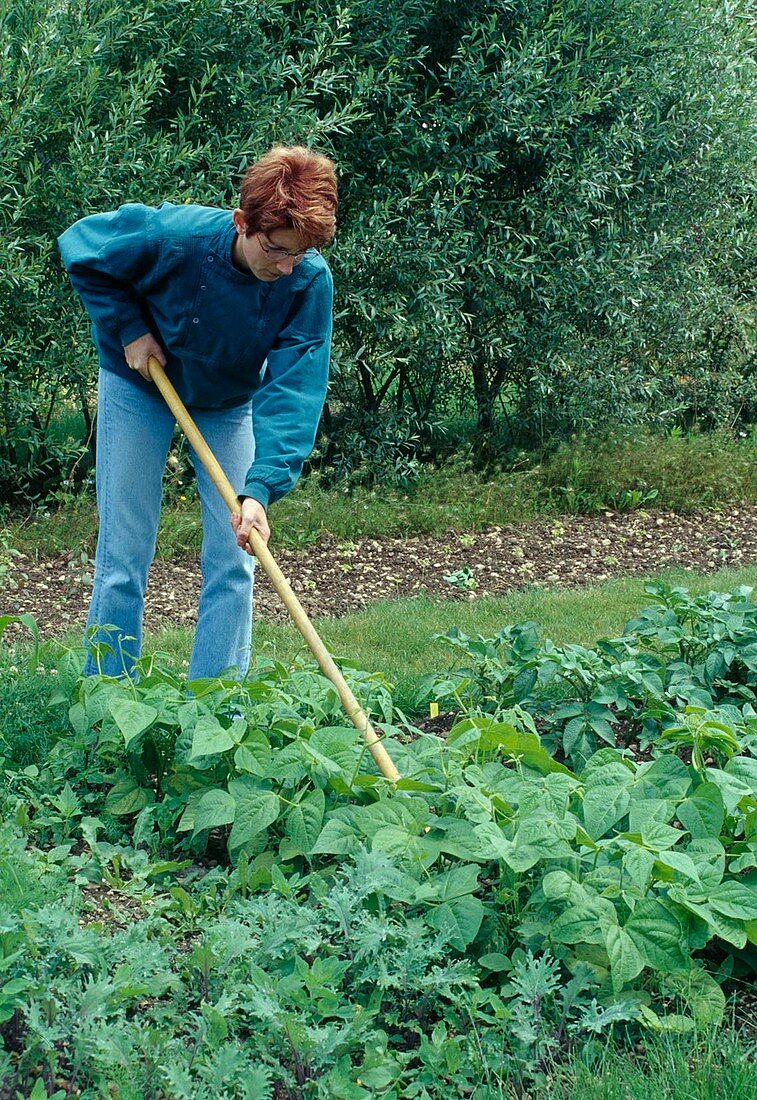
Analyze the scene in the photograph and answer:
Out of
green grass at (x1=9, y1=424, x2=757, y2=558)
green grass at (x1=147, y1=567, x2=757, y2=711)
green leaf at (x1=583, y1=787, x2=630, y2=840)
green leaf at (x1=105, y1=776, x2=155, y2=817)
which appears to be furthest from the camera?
green grass at (x1=9, y1=424, x2=757, y2=558)

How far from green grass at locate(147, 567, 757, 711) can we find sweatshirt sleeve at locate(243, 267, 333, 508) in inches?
43.7

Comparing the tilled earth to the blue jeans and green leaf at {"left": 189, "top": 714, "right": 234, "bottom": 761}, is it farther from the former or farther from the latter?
green leaf at {"left": 189, "top": 714, "right": 234, "bottom": 761}

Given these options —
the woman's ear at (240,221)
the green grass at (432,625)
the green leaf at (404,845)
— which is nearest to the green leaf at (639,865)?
the green leaf at (404,845)

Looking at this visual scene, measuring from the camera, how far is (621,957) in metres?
2.26

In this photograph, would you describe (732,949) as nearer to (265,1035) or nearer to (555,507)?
(265,1035)

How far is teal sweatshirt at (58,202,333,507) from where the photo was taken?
328 centimetres

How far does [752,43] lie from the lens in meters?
8.30

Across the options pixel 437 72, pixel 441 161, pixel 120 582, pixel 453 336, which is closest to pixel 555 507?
pixel 453 336

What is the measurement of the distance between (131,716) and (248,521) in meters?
0.61

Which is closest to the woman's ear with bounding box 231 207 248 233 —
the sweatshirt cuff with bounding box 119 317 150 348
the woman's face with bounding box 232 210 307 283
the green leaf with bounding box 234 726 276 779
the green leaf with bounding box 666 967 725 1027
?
the woman's face with bounding box 232 210 307 283

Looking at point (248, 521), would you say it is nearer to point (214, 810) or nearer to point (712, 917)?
point (214, 810)

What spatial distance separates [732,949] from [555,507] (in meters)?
4.82

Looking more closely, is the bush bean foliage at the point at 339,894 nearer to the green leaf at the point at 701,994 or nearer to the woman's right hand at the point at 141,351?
the green leaf at the point at 701,994

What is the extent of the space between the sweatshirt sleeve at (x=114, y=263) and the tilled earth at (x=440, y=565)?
188 cm
